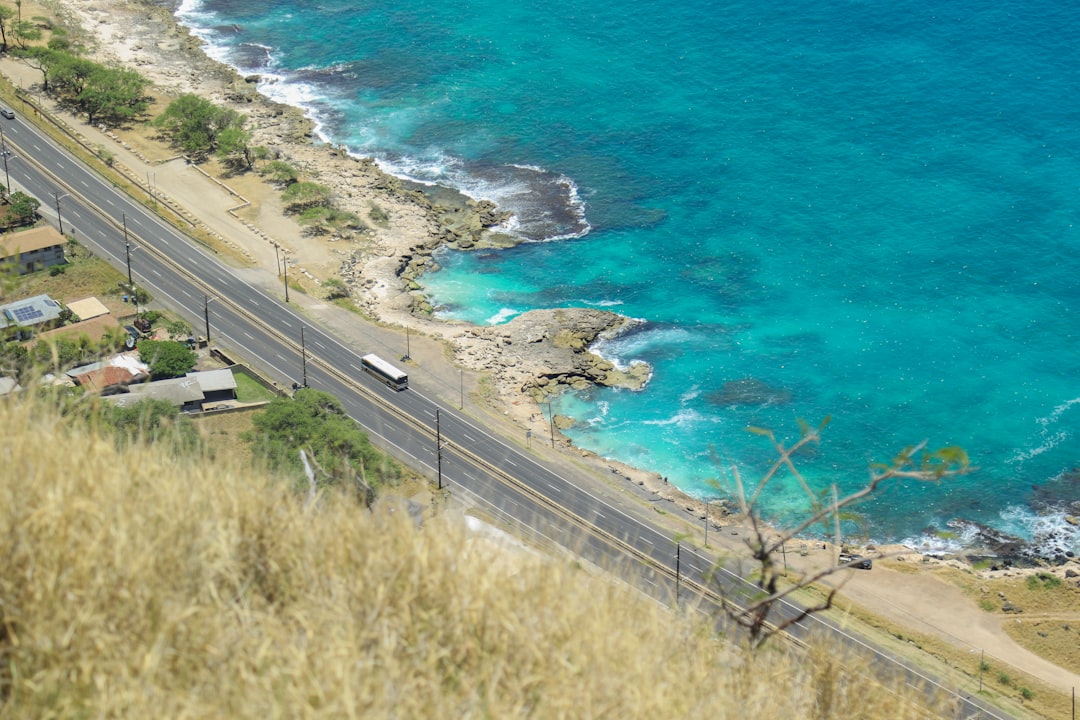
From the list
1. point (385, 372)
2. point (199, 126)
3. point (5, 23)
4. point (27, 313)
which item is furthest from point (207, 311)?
point (5, 23)

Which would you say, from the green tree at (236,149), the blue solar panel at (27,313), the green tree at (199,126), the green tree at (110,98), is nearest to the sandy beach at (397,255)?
the green tree at (199,126)

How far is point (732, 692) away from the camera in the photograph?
28812 millimetres

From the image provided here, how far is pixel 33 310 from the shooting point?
96.3 metres

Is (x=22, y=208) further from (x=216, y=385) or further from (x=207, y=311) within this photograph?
(x=216, y=385)

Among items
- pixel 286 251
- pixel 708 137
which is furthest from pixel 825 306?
pixel 286 251

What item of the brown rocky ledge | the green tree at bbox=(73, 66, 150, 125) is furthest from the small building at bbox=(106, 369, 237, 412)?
the green tree at bbox=(73, 66, 150, 125)

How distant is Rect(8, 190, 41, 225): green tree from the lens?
10925 cm

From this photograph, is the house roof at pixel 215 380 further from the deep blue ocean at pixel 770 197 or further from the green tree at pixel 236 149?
the green tree at pixel 236 149

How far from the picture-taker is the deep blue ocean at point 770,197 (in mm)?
99938

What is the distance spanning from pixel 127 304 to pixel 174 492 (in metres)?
80.0

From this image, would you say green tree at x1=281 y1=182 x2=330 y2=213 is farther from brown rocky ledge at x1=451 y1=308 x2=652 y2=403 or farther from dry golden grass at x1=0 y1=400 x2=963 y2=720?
dry golden grass at x1=0 y1=400 x2=963 y2=720

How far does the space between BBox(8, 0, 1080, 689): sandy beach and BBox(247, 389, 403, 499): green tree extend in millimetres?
16307

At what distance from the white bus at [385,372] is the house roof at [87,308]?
74.9ft

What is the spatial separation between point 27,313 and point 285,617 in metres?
78.9
